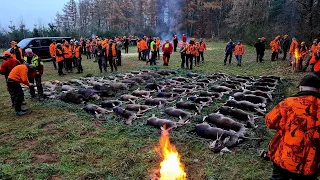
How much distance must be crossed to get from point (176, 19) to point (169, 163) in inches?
1923

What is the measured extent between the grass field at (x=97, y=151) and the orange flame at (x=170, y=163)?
18 centimetres

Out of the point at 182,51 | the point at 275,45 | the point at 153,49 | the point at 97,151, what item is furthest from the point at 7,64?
the point at 275,45

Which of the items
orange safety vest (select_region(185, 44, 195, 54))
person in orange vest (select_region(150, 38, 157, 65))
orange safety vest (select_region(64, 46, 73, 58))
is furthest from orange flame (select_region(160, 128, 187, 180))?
person in orange vest (select_region(150, 38, 157, 65))

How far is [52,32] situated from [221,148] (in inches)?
1394

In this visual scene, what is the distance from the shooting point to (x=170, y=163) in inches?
210

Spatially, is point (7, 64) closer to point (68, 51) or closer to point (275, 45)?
point (68, 51)

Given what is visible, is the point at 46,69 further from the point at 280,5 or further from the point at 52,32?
the point at 280,5

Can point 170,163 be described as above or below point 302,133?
below

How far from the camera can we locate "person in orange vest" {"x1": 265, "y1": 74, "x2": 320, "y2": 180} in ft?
10.4

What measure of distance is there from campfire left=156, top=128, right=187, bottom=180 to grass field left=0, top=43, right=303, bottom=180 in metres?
0.18

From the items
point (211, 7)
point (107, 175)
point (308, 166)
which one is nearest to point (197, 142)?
point (107, 175)

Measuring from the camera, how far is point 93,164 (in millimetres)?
5793

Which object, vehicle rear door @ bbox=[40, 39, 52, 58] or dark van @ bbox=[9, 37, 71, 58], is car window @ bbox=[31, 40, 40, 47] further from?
vehicle rear door @ bbox=[40, 39, 52, 58]

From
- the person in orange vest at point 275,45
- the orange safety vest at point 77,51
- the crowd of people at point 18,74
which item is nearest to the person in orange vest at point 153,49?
the orange safety vest at point 77,51
